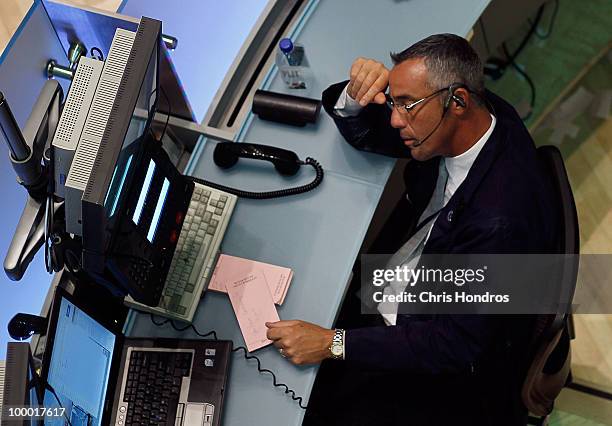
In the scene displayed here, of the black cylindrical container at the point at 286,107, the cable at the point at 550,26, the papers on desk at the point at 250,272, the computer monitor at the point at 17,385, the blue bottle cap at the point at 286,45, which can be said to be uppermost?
the cable at the point at 550,26

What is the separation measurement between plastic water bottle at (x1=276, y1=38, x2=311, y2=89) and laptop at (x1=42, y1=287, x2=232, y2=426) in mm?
760

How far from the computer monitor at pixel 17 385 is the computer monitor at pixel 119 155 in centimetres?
23

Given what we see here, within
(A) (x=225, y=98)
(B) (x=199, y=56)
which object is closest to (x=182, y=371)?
(A) (x=225, y=98)

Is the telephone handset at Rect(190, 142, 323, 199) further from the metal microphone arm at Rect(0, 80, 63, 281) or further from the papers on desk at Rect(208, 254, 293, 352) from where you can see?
the metal microphone arm at Rect(0, 80, 63, 281)

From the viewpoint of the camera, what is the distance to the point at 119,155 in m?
1.34

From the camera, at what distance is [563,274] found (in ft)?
4.88

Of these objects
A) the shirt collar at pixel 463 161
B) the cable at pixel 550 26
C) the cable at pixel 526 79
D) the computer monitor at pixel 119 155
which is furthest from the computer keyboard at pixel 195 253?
the cable at pixel 550 26

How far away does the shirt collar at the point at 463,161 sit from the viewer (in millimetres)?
1678

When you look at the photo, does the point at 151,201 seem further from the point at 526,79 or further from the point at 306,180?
the point at 526,79

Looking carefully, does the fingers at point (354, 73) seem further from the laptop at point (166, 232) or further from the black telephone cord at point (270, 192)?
the laptop at point (166, 232)

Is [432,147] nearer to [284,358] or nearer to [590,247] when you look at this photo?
[284,358]

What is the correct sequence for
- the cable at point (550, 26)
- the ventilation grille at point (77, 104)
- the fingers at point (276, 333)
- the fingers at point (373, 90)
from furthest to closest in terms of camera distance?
the cable at point (550, 26), the fingers at point (373, 90), the fingers at point (276, 333), the ventilation grille at point (77, 104)

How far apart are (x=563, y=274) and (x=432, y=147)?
42cm

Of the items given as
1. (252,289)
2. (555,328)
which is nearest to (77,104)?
(252,289)
